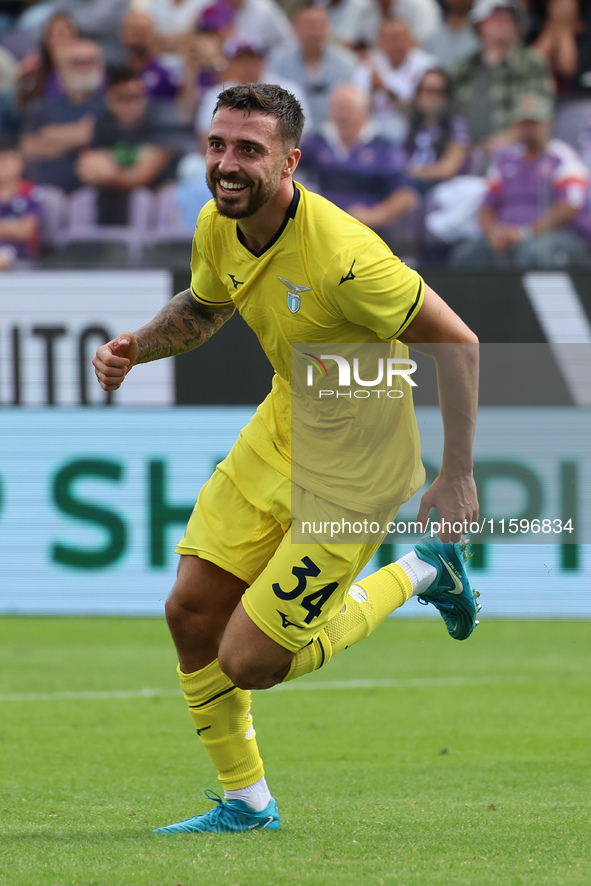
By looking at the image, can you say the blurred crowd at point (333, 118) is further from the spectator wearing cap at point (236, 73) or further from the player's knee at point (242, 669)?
the player's knee at point (242, 669)

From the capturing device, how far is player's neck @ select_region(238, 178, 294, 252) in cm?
357

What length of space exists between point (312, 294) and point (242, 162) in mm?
443

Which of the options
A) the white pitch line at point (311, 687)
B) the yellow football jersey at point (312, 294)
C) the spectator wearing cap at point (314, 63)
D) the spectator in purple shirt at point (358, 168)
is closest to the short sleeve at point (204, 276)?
the yellow football jersey at point (312, 294)

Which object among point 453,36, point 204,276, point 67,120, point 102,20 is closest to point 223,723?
point 204,276

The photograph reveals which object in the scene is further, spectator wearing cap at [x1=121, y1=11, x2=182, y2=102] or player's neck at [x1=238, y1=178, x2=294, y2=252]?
spectator wearing cap at [x1=121, y1=11, x2=182, y2=102]

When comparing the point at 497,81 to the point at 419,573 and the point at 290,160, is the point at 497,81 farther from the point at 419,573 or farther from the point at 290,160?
the point at 290,160

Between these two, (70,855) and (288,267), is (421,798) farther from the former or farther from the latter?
(288,267)

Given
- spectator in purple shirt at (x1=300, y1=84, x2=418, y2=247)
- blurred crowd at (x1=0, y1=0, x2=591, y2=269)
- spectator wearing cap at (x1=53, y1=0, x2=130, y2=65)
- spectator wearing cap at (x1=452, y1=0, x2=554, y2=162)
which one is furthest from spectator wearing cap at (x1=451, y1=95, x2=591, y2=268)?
spectator wearing cap at (x1=53, y1=0, x2=130, y2=65)

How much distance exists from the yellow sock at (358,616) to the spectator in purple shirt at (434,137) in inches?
257

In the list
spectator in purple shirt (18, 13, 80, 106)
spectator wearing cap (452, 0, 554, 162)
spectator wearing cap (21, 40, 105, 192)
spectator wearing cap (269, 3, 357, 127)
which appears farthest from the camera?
spectator in purple shirt (18, 13, 80, 106)

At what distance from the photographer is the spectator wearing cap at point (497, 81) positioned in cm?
1014

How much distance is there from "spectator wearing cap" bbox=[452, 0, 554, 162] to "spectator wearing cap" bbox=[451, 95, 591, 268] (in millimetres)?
196

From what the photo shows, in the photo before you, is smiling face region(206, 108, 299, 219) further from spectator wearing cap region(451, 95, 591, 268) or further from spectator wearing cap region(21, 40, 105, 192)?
spectator wearing cap region(21, 40, 105, 192)

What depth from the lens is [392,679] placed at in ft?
23.4
